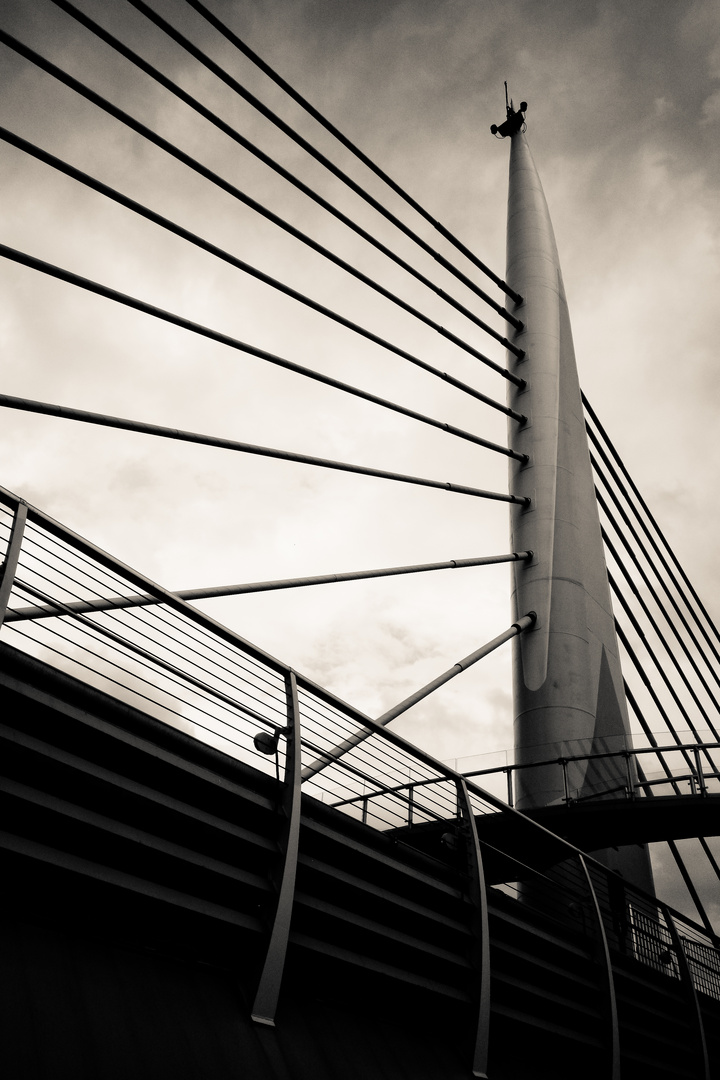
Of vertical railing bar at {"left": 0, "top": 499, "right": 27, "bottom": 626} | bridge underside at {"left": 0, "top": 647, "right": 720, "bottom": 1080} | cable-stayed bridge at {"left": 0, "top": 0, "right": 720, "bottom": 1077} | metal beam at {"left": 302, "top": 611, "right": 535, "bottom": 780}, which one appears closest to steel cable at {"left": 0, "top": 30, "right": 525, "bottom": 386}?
cable-stayed bridge at {"left": 0, "top": 0, "right": 720, "bottom": 1077}

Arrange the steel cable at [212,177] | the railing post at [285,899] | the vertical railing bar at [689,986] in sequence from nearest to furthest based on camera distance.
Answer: the railing post at [285,899]
the vertical railing bar at [689,986]
the steel cable at [212,177]

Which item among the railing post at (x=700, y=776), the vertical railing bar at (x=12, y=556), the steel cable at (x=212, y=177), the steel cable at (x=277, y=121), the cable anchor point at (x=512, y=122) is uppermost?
the cable anchor point at (x=512, y=122)

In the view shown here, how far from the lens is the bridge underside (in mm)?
4285

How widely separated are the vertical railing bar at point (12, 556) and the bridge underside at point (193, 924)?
0.26 m

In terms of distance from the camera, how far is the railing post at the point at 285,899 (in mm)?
4996

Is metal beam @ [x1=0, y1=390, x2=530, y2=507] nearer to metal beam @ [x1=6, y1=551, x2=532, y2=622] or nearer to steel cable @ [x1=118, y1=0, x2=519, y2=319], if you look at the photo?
metal beam @ [x1=6, y1=551, x2=532, y2=622]

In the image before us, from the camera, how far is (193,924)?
4.94 meters

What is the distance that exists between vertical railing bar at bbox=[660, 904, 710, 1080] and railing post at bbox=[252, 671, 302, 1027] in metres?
6.49

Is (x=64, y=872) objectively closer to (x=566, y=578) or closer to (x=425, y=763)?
(x=425, y=763)

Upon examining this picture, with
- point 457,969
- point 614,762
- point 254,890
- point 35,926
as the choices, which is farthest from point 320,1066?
point 614,762

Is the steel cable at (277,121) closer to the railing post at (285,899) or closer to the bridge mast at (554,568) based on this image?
the bridge mast at (554,568)

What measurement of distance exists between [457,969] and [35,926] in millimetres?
3202

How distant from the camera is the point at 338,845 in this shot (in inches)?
232

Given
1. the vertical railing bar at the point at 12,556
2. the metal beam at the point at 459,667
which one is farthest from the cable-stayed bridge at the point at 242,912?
the metal beam at the point at 459,667
